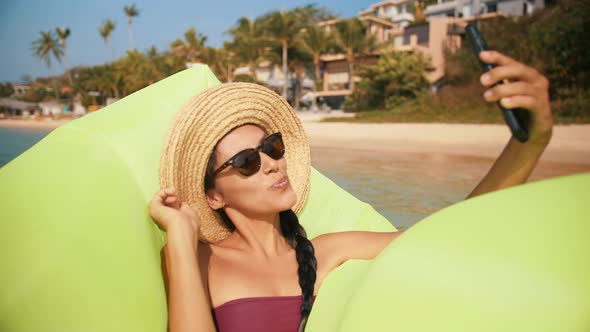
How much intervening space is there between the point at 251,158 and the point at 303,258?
39 centimetres

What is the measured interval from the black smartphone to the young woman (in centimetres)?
4

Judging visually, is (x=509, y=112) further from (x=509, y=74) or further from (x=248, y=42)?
(x=248, y=42)

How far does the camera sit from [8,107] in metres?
51.1

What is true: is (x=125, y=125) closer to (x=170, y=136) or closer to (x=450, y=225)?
(x=170, y=136)

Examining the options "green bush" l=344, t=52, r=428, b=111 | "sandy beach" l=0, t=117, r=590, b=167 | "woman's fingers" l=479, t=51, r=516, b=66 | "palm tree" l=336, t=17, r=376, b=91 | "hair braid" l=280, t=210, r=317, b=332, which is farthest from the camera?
"palm tree" l=336, t=17, r=376, b=91

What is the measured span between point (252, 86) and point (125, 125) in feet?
1.57

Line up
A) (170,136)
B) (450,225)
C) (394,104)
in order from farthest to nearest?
1. (394,104)
2. (170,136)
3. (450,225)

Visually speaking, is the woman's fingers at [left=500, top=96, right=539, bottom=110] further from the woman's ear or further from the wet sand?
the wet sand

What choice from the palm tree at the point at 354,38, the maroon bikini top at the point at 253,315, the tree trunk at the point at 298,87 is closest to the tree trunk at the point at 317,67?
the tree trunk at the point at 298,87

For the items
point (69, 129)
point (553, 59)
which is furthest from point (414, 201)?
point (553, 59)

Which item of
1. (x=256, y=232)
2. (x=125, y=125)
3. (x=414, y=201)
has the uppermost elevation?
(x=125, y=125)

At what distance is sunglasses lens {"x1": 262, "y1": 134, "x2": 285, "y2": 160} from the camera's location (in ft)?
5.01

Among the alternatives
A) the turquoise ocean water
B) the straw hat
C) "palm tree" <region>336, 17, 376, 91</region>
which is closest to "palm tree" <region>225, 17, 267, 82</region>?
"palm tree" <region>336, 17, 376, 91</region>

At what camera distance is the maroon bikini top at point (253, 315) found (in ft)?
4.42
